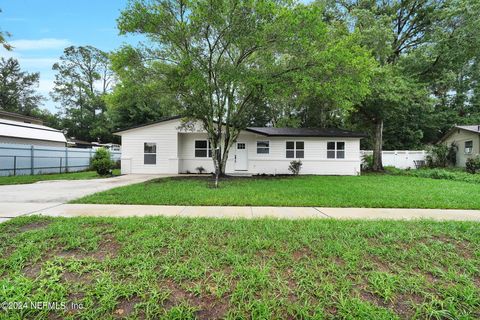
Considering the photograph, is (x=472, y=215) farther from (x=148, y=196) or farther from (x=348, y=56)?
(x=148, y=196)

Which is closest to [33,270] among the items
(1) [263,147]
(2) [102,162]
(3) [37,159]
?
(2) [102,162]

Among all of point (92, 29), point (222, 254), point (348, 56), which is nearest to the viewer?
point (222, 254)

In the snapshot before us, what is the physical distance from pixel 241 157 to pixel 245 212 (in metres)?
10.3

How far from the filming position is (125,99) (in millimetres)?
11477

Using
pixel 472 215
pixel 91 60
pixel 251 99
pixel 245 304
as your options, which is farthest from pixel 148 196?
pixel 91 60

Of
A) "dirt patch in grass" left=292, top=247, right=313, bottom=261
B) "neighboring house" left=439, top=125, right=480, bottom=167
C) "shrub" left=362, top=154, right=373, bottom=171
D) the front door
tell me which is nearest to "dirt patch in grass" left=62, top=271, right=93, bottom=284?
"dirt patch in grass" left=292, top=247, right=313, bottom=261

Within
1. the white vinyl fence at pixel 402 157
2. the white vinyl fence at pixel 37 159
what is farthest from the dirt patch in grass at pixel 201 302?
the white vinyl fence at pixel 402 157

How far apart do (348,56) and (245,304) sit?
376 inches

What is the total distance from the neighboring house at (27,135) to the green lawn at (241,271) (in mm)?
17625

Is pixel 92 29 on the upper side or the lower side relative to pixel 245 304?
upper

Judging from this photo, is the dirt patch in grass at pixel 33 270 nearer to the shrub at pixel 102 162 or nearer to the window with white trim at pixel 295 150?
the shrub at pixel 102 162

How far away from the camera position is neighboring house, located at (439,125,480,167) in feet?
55.5

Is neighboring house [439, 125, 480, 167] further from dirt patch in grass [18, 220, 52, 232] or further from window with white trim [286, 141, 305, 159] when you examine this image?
dirt patch in grass [18, 220, 52, 232]

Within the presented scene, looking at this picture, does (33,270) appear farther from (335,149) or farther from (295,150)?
(335,149)
